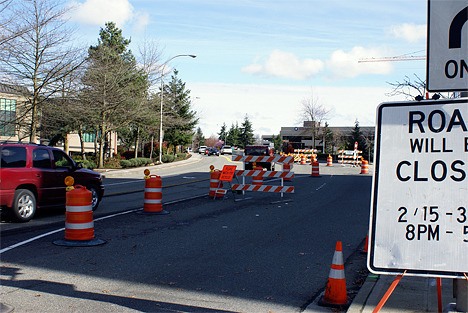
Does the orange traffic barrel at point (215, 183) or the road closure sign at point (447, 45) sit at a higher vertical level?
the road closure sign at point (447, 45)

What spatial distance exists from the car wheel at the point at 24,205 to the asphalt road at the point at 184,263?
838 mm

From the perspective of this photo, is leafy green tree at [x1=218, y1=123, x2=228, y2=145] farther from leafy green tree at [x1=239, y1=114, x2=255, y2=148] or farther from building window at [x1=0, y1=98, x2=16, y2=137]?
building window at [x1=0, y1=98, x2=16, y2=137]

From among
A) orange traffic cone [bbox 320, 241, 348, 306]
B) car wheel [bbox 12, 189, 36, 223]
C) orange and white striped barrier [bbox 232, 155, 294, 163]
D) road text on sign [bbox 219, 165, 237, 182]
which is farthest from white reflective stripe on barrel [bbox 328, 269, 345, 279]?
orange and white striped barrier [bbox 232, 155, 294, 163]

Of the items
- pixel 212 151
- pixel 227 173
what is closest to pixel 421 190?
pixel 227 173

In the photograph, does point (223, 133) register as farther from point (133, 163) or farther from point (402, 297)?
point (402, 297)

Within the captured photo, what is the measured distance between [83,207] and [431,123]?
7408 millimetres

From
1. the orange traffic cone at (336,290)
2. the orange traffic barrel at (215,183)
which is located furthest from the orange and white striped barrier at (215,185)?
the orange traffic cone at (336,290)

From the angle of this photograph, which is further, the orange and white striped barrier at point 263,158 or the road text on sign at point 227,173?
the orange and white striped barrier at point 263,158

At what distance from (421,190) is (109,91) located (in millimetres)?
35874

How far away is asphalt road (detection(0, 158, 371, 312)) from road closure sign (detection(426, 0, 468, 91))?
3524mm

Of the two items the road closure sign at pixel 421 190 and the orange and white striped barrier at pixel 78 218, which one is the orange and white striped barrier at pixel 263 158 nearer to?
the orange and white striped barrier at pixel 78 218

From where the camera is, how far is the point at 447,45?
437cm

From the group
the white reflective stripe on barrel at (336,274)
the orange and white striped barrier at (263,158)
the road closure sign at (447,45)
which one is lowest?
the white reflective stripe on barrel at (336,274)

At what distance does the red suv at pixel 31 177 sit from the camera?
40.2ft
